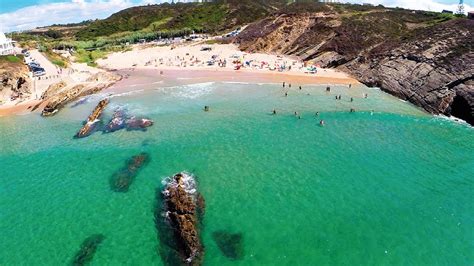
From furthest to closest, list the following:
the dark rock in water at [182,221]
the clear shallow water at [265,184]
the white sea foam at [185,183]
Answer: the white sea foam at [185,183]
the clear shallow water at [265,184]
the dark rock in water at [182,221]

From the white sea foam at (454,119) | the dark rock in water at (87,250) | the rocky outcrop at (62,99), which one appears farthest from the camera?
the rocky outcrop at (62,99)

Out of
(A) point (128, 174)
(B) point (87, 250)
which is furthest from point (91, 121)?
(B) point (87, 250)

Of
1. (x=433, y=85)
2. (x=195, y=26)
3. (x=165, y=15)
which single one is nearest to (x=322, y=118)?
(x=433, y=85)

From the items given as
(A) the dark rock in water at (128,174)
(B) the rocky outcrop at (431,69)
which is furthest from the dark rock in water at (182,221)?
(B) the rocky outcrop at (431,69)

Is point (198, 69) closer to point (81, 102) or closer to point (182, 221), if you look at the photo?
point (81, 102)

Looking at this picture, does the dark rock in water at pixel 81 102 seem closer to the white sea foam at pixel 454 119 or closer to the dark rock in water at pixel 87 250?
the dark rock in water at pixel 87 250

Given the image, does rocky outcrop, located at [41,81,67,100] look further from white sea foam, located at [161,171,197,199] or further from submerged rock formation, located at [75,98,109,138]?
white sea foam, located at [161,171,197,199]

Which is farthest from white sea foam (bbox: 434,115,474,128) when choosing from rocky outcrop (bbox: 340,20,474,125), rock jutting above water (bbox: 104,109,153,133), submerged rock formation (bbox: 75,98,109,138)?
submerged rock formation (bbox: 75,98,109,138)
